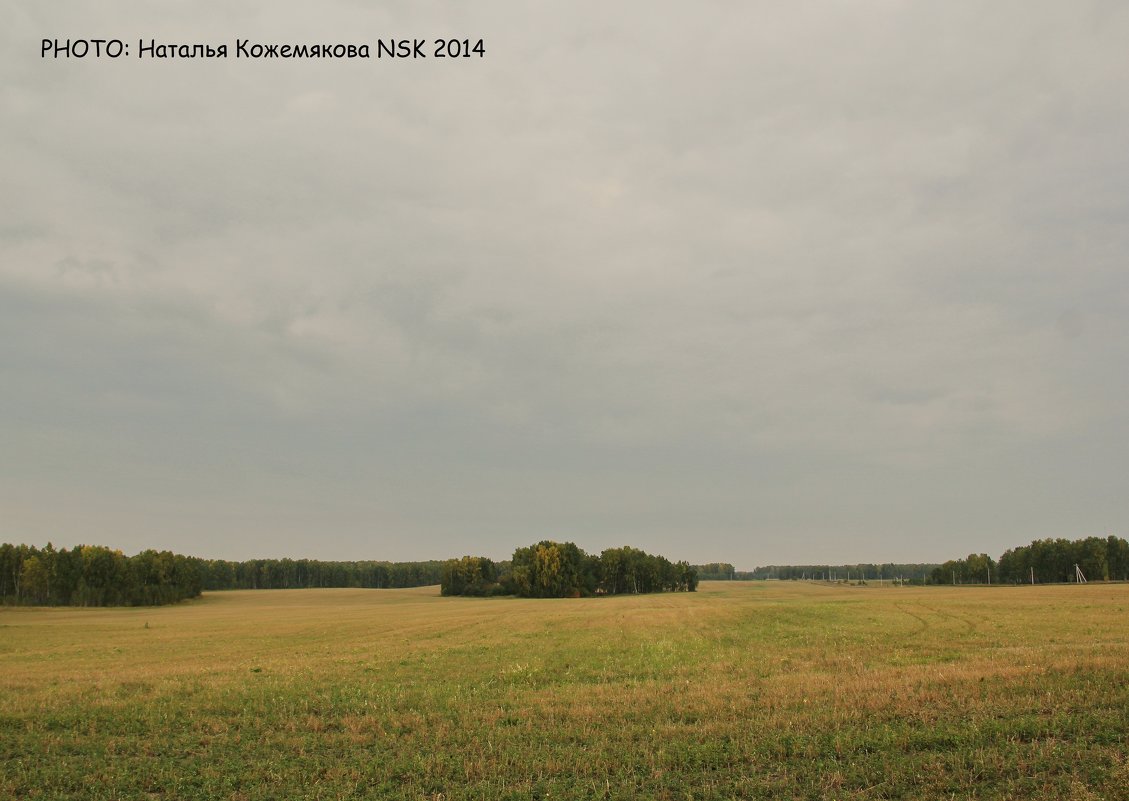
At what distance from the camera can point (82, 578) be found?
127750mm

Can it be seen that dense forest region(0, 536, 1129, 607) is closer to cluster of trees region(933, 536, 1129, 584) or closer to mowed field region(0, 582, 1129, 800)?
cluster of trees region(933, 536, 1129, 584)

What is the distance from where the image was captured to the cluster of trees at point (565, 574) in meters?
153

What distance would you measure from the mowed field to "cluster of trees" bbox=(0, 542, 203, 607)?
10988 centimetres

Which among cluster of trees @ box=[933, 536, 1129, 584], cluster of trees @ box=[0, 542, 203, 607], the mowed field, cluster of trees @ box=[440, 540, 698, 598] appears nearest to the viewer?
the mowed field

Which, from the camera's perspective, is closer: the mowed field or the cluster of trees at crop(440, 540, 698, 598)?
the mowed field

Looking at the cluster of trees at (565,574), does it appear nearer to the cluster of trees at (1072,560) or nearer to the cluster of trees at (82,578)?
the cluster of trees at (82,578)

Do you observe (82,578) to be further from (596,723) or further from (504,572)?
(596,723)

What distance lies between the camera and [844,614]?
52812 millimetres

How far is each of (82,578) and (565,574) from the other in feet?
292

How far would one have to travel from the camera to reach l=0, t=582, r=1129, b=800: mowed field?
495 inches

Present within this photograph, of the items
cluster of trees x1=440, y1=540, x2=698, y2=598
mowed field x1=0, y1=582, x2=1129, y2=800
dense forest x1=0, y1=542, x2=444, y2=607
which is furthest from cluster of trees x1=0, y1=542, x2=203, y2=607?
mowed field x1=0, y1=582, x2=1129, y2=800

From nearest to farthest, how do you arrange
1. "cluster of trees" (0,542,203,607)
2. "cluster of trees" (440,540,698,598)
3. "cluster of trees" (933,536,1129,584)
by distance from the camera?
1. "cluster of trees" (0,542,203,607)
2. "cluster of trees" (440,540,698,598)
3. "cluster of trees" (933,536,1129,584)

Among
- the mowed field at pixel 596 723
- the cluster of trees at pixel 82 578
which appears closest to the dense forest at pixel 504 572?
the cluster of trees at pixel 82 578

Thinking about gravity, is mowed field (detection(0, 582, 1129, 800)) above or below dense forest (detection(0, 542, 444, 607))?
above
